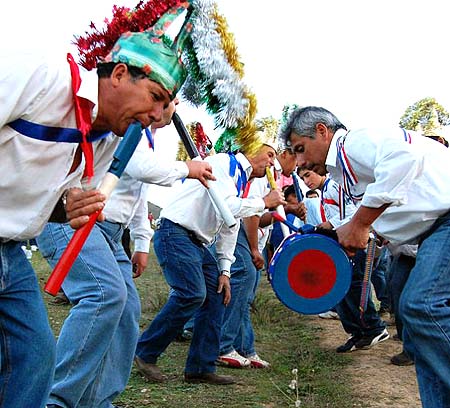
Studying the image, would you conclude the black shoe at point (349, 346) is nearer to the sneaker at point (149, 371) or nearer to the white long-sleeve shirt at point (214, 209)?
the white long-sleeve shirt at point (214, 209)

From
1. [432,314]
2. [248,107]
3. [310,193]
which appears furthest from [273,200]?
[310,193]

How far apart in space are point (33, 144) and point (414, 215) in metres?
1.91

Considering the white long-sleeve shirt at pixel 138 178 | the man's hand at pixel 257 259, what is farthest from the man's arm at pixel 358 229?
the man's hand at pixel 257 259

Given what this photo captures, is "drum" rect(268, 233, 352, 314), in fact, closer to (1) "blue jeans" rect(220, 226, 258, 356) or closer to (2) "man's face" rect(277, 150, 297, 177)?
(1) "blue jeans" rect(220, 226, 258, 356)

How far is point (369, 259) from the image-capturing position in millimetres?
5492

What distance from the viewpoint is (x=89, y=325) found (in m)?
3.02

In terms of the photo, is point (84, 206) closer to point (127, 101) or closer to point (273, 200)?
point (127, 101)

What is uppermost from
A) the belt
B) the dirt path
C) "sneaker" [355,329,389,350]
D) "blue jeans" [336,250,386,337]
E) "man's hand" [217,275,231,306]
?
the belt

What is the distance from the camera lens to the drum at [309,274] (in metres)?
3.84

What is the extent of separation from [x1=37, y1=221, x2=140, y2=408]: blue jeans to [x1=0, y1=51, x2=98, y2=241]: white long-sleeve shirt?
2.18 ft

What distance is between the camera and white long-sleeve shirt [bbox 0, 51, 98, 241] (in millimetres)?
2184

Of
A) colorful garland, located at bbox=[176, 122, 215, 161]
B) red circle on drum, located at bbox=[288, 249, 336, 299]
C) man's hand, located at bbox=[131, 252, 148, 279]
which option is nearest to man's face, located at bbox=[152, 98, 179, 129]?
man's hand, located at bbox=[131, 252, 148, 279]

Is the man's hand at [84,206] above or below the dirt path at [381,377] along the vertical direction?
above

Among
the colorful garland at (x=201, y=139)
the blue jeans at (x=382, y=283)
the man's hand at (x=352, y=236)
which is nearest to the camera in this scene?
the man's hand at (x=352, y=236)
